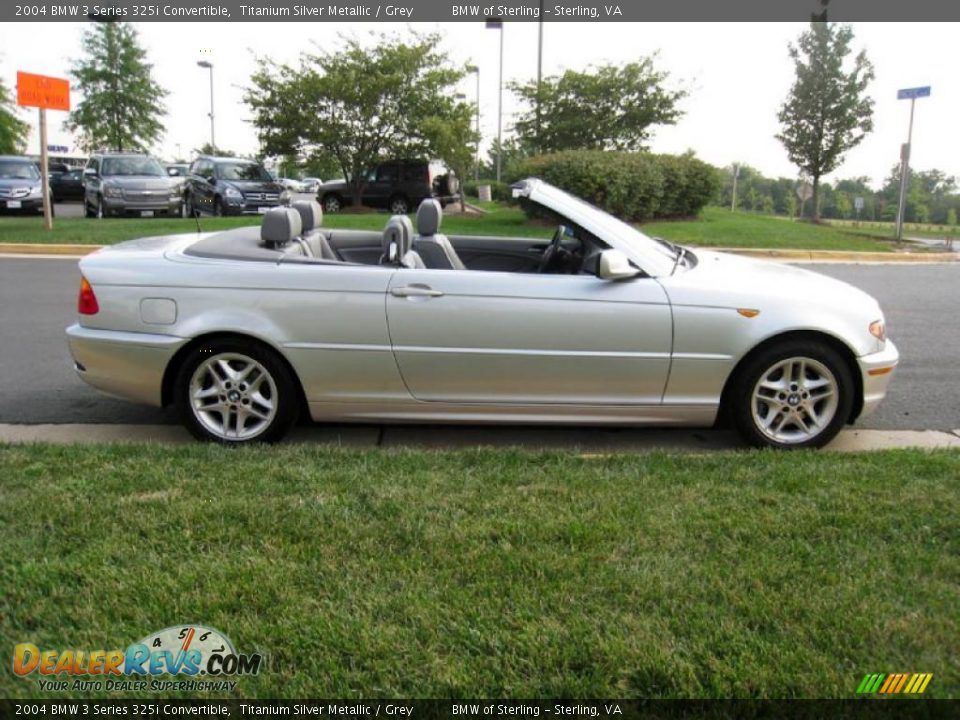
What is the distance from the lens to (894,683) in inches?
92.6

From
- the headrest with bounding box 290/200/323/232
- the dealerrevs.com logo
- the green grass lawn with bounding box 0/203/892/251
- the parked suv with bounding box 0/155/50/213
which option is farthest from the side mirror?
the parked suv with bounding box 0/155/50/213

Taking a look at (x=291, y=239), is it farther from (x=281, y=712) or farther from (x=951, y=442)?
(x=951, y=442)

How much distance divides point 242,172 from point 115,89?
52.0ft

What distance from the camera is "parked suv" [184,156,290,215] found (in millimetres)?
20875

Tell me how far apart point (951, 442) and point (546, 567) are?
2989mm

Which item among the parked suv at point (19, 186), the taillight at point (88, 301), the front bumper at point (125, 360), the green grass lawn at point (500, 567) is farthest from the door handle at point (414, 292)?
the parked suv at point (19, 186)

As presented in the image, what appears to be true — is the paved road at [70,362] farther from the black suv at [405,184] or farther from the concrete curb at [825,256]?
the black suv at [405,184]

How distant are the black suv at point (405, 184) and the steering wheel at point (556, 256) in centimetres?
1747

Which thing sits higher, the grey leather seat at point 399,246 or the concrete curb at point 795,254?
the grey leather seat at point 399,246

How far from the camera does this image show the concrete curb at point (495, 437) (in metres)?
4.60

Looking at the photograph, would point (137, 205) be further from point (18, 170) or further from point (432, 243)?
point (432, 243)

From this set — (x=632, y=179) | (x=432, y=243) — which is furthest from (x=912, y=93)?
(x=432, y=243)

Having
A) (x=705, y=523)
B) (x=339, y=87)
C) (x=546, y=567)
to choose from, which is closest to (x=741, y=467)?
(x=705, y=523)

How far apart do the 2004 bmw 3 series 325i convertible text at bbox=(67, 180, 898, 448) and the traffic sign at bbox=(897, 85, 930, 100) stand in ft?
48.7
